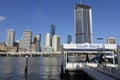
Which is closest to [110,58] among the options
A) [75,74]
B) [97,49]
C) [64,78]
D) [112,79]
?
[97,49]

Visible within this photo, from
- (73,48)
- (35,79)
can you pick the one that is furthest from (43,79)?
(73,48)

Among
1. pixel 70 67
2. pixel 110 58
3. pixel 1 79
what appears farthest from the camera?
pixel 110 58

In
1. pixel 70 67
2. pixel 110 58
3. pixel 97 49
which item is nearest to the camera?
pixel 70 67

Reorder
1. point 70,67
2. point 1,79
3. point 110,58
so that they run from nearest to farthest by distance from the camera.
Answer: point 1,79, point 70,67, point 110,58

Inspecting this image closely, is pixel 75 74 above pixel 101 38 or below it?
below

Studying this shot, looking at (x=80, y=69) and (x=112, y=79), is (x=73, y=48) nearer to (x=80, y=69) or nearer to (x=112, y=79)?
(x=80, y=69)

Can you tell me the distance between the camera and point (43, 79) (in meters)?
42.2

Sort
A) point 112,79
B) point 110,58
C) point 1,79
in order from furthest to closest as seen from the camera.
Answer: point 110,58, point 1,79, point 112,79

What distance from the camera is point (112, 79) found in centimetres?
2119

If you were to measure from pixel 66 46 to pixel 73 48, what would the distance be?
1.69 m

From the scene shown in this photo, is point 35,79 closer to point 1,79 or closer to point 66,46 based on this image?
point 1,79

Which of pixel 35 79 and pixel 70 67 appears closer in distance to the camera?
pixel 35 79

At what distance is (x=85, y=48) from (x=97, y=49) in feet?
9.43

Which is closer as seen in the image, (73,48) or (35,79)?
(35,79)
